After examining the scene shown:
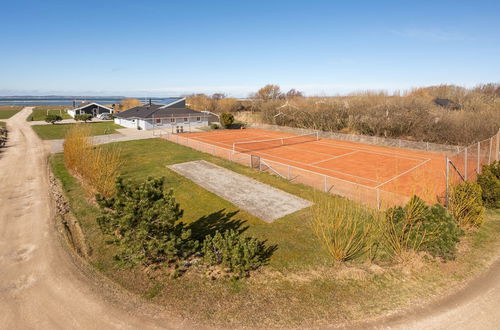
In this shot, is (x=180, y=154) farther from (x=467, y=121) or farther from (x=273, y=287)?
(x=467, y=121)

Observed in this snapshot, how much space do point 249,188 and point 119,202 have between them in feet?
34.8

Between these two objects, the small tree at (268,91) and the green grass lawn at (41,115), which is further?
the small tree at (268,91)

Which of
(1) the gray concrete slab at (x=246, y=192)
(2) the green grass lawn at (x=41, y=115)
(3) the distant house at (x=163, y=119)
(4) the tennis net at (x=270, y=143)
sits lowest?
(1) the gray concrete slab at (x=246, y=192)

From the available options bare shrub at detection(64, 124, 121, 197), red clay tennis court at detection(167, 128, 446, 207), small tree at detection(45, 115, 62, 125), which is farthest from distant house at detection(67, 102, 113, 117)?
bare shrub at detection(64, 124, 121, 197)

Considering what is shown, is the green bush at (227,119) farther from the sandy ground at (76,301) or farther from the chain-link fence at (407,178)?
the sandy ground at (76,301)

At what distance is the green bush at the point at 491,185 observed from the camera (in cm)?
1426

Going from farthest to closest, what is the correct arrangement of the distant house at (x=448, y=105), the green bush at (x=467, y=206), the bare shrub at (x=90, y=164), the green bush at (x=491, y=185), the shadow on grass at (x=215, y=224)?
the distant house at (x=448, y=105)
the bare shrub at (x=90, y=164)
the green bush at (x=491, y=185)
the shadow on grass at (x=215, y=224)
the green bush at (x=467, y=206)

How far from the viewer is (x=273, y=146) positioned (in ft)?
121

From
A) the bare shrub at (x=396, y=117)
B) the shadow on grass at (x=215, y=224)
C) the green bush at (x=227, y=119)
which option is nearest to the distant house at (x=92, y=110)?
the green bush at (x=227, y=119)

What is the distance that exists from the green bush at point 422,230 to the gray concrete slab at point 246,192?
577 centimetres

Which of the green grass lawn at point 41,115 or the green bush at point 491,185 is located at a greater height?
the green grass lawn at point 41,115

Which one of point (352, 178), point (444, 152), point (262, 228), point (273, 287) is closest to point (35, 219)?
point (262, 228)

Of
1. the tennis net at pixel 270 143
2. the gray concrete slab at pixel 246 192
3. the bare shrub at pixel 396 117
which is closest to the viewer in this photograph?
the gray concrete slab at pixel 246 192

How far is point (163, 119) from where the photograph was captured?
175ft
